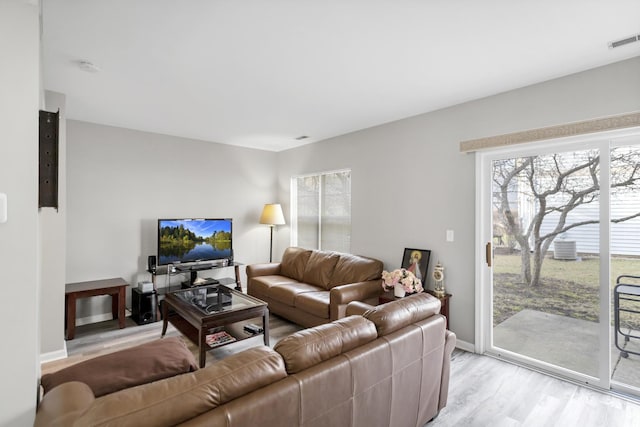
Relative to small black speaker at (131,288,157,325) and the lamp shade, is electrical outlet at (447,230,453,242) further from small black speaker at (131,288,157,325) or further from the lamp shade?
small black speaker at (131,288,157,325)

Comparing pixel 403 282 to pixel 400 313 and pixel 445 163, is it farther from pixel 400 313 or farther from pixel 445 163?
pixel 400 313

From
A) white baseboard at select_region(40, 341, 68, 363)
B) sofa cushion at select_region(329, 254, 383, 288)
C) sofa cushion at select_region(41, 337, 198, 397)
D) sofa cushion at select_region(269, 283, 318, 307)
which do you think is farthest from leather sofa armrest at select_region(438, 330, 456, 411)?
white baseboard at select_region(40, 341, 68, 363)

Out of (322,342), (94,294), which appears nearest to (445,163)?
(322,342)

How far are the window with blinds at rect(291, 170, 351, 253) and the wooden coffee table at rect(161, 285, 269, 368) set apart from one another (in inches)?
73.9

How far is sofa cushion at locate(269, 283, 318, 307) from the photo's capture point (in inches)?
151

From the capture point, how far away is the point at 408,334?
179 centimetres

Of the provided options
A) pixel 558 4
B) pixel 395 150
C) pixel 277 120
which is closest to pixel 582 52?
pixel 558 4

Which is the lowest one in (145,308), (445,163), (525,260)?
(145,308)

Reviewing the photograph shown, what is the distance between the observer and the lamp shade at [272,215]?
5.47m

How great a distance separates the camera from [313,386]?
1.32 metres

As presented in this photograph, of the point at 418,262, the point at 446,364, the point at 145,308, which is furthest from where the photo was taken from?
the point at 145,308

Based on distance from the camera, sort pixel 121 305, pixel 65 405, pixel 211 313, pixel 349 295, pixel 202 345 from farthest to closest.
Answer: pixel 121 305 → pixel 349 295 → pixel 211 313 → pixel 202 345 → pixel 65 405

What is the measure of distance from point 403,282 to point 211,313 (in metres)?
1.88

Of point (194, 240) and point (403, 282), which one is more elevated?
point (194, 240)
